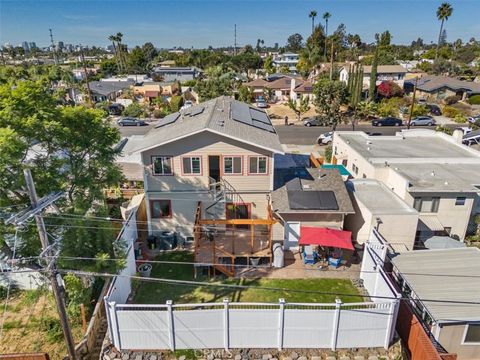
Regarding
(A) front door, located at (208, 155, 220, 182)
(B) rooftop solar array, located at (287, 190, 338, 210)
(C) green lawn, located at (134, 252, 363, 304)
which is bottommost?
(C) green lawn, located at (134, 252, 363, 304)

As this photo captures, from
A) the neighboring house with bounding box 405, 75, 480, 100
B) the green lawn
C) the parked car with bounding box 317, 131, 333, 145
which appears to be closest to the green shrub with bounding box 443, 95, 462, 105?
the neighboring house with bounding box 405, 75, 480, 100

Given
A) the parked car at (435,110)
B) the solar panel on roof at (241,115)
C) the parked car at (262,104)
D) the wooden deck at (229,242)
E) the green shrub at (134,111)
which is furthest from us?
the parked car at (262,104)

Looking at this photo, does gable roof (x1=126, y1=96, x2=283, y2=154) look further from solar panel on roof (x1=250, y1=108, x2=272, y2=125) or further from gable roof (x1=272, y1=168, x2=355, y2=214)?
gable roof (x1=272, y1=168, x2=355, y2=214)

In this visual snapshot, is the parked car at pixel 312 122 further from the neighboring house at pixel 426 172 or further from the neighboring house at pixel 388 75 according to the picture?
the neighboring house at pixel 388 75

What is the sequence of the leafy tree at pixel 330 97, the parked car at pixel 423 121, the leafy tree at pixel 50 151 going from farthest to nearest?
the parked car at pixel 423 121 < the leafy tree at pixel 330 97 < the leafy tree at pixel 50 151

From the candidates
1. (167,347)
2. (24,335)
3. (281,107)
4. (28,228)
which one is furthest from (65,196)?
(281,107)

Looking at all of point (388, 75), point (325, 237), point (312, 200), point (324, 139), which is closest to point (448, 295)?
point (325, 237)

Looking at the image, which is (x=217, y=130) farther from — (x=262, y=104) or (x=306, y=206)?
(x=262, y=104)

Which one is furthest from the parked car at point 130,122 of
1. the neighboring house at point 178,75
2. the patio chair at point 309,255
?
the patio chair at point 309,255
